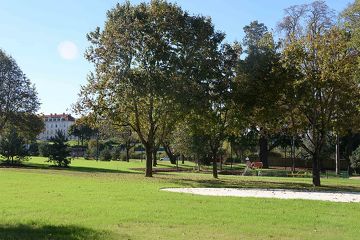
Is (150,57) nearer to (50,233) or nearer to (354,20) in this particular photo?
(354,20)

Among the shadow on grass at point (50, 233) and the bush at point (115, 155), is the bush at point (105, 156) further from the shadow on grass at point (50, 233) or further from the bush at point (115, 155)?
the shadow on grass at point (50, 233)

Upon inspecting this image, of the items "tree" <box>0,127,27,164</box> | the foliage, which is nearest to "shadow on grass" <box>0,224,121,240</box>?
"tree" <box>0,127,27,164</box>

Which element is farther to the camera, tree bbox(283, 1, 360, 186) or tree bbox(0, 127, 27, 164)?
tree bbox(0, 127, 27, 164)

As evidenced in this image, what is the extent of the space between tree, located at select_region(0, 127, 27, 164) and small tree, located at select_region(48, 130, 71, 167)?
12.2ft

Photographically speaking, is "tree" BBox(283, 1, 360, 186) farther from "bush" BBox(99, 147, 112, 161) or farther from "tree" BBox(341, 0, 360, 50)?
"bush" BBox(99, 147, 112, 161)

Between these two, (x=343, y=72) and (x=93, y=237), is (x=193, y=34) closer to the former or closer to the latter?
(x=343, y=72)

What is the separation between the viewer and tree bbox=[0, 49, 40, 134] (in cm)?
5634

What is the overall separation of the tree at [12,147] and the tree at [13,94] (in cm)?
390

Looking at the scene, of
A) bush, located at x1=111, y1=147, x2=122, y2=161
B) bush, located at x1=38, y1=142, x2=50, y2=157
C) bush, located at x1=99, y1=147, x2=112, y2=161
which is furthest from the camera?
bush, located at x1=111, y1=147, x2=122, y2=161

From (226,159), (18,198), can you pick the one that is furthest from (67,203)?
(226,159)

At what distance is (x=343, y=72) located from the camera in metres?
28.6

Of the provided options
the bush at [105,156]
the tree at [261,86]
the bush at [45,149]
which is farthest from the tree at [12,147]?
the bush at [105,156]

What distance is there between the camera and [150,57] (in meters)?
31.3

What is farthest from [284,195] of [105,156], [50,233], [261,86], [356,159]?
[105,156]
